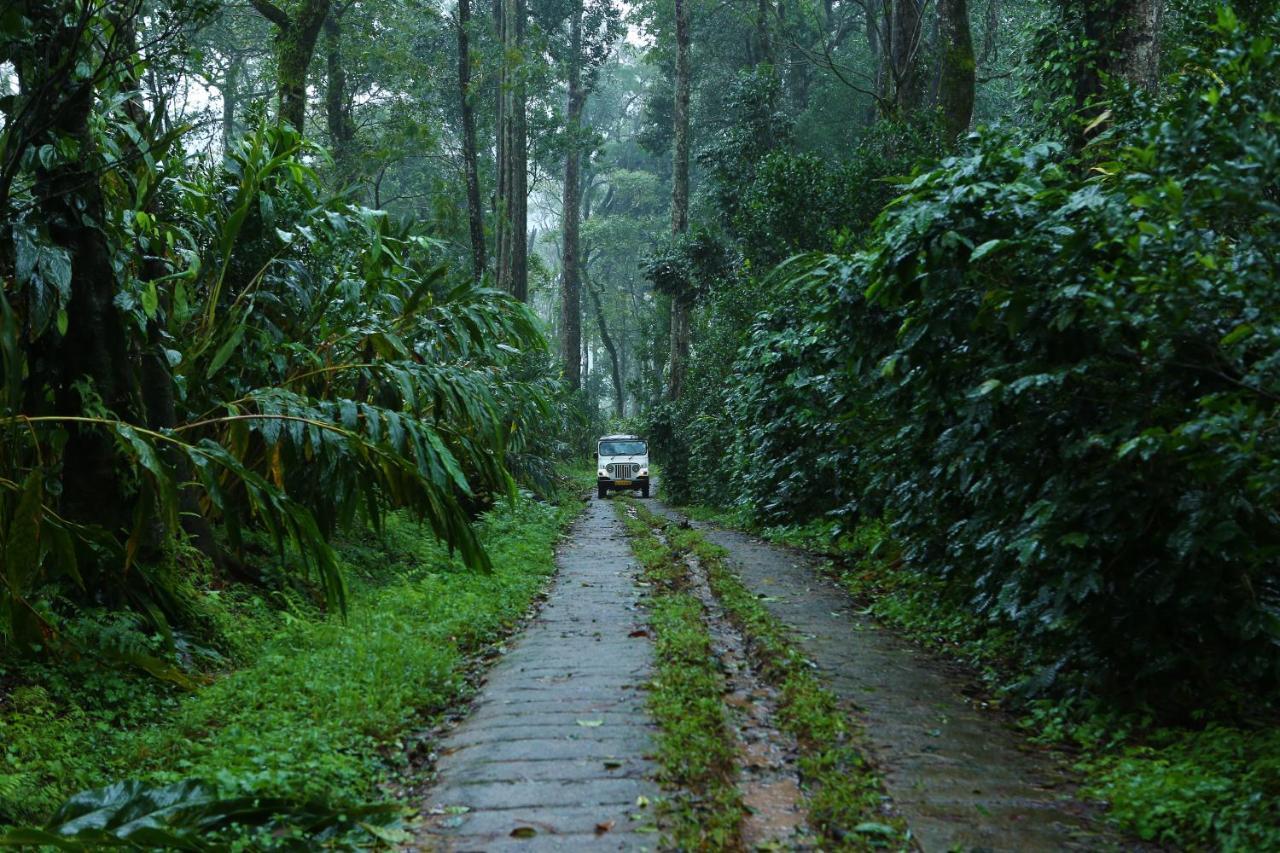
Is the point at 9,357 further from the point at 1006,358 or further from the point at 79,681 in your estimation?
the point at 1006,358

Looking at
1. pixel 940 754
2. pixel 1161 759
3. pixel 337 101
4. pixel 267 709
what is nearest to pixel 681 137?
pixel 337 101

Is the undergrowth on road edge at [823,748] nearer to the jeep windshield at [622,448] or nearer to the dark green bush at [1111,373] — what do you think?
the dark green bush at [1111,373]

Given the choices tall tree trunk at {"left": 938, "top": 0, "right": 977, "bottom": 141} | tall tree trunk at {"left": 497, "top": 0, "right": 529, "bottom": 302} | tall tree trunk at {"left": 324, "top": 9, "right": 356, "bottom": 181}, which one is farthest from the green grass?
tall tree trunk at {"left": 324, "top": 9, "right": 356, "bottom": 181}

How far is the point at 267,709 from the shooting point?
535cm

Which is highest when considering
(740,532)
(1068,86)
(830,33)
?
(830,33)

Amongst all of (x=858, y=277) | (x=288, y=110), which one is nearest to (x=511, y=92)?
(x=288, y=110)

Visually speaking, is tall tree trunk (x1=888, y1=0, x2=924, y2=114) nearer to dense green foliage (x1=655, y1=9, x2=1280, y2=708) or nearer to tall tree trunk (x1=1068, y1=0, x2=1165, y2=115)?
tall tree trunk (x1=1068, y1=0, x2=1165, y2=115)

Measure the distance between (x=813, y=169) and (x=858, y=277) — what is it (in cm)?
1067

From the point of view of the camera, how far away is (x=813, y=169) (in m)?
16.5

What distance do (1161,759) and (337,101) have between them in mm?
25963

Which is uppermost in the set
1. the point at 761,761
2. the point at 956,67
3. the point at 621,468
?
the point at 956,67

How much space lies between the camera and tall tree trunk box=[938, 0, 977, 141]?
13.2m

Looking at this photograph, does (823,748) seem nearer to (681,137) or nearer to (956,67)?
(956,67)

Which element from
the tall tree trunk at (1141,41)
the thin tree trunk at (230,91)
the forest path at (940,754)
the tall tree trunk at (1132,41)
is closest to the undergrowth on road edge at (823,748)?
the forest path at (940,754)
